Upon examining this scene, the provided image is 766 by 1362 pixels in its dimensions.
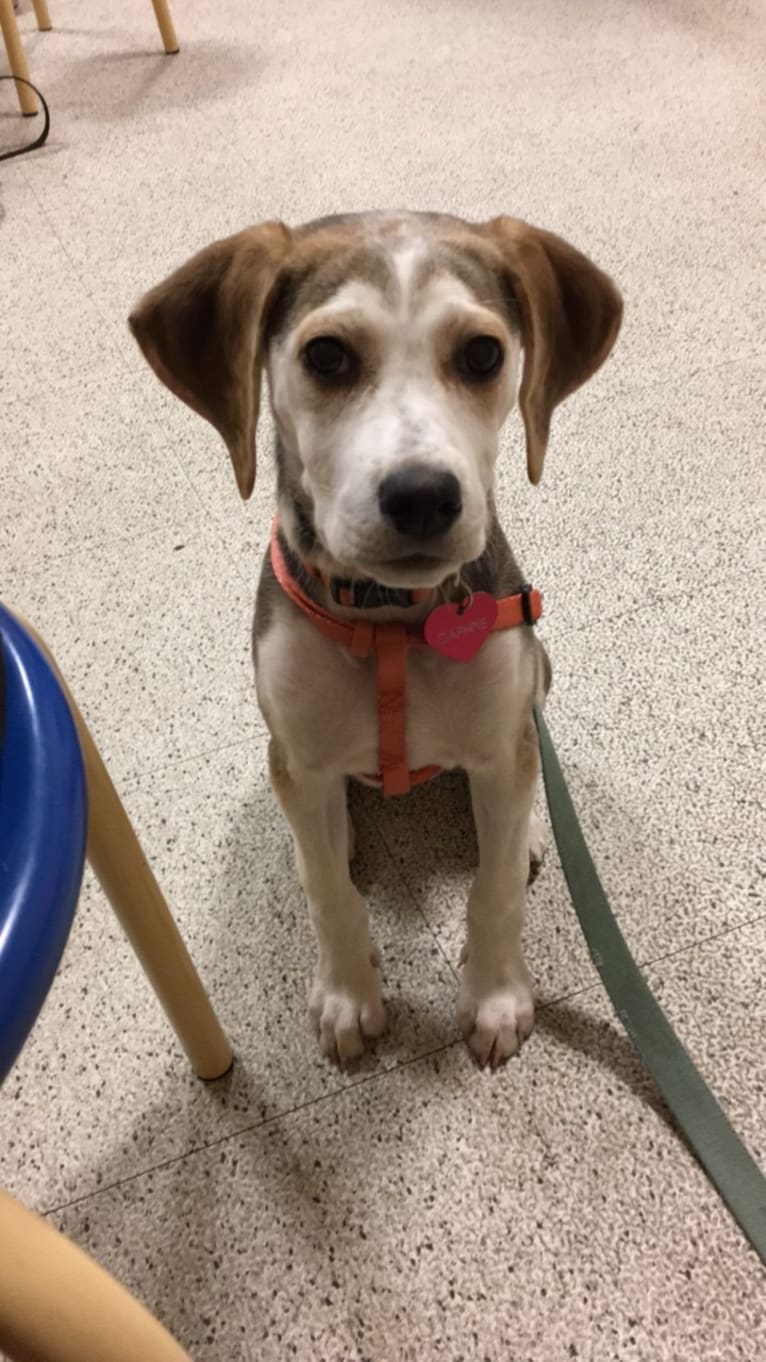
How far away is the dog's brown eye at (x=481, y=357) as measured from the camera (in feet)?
3.22

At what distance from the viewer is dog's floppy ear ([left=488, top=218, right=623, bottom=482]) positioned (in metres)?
1.09

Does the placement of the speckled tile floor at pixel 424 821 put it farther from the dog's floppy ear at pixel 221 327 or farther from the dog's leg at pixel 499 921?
the dog's floppy ear at pixel 221 327

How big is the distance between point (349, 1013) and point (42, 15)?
15.7ft

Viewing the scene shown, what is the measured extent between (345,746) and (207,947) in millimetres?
503

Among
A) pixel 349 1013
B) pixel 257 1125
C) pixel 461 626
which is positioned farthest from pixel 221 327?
pixel 257 1125

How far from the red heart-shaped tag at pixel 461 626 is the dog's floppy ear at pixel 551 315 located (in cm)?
19

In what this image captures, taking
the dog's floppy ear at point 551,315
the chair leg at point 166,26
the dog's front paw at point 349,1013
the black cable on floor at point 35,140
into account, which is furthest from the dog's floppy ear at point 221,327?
the chair leg at point 166,26

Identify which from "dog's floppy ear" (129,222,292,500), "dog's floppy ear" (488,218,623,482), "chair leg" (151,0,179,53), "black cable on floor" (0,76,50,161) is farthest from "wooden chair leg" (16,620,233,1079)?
"chair leg" (151,0,179,53)

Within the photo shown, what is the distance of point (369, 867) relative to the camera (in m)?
1.59

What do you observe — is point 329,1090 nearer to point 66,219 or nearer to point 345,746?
point 345,746

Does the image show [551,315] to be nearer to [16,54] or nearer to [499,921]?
[499,921]

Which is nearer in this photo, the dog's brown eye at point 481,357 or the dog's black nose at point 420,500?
the dog's black nose at point 420,500

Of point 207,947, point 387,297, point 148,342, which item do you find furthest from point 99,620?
point 387,297

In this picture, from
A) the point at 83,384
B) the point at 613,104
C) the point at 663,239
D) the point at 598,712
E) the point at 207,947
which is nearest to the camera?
the point at 207,947
